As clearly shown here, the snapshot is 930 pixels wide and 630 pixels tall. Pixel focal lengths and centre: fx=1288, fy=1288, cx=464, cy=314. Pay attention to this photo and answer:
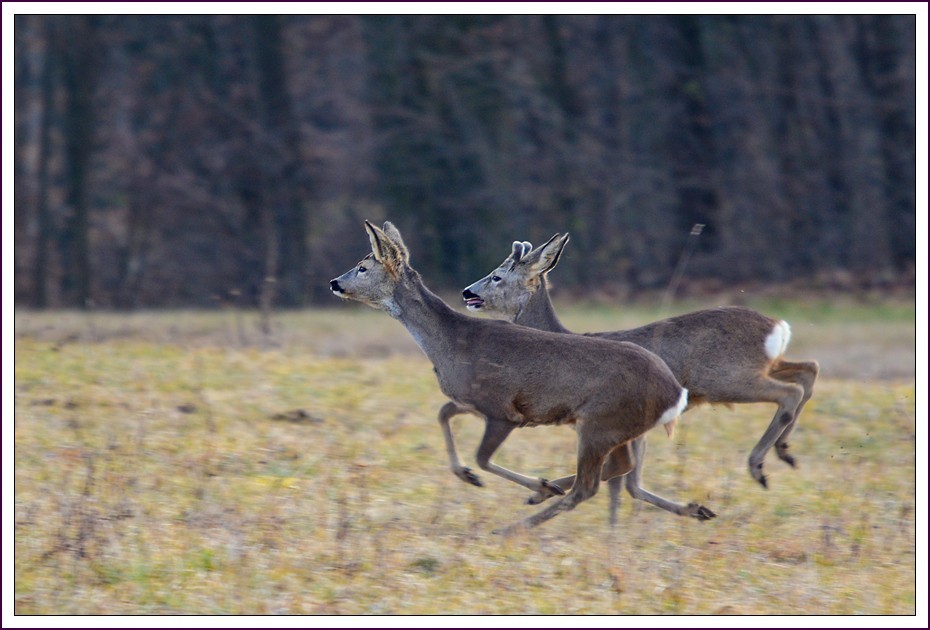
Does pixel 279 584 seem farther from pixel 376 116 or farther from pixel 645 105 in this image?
pixel 645 105

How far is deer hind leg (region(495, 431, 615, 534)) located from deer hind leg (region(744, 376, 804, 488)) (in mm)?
1601

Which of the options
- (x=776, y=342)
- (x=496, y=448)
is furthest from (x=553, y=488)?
(x=776, y=342)

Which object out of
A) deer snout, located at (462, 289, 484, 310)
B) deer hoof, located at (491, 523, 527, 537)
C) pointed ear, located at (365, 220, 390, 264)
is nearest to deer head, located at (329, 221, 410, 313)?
pointed ear, located at (365, 220, 390, 264)

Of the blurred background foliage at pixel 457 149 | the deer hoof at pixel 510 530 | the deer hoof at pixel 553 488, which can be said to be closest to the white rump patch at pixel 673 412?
the deer hoof at pixel 553 488

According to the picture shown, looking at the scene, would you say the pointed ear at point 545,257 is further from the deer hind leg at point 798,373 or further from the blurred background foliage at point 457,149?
the blurred background foliage at point 457,149

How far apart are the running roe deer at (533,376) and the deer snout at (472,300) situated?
90 cm

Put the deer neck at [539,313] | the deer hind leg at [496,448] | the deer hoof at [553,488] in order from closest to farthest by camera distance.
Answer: the deer hind leg at [496,448], the deer hoof at [553,488], the deer neck at [539,313]

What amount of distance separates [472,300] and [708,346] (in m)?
1.54

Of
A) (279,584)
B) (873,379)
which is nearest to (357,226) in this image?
(873,379)

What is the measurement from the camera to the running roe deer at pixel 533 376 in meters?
6.68

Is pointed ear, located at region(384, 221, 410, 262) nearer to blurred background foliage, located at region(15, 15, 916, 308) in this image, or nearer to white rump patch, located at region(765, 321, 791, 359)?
white rump patch, located at region(765, 321, 791, 359)

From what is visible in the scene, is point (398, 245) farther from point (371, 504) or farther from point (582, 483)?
point (582, 483)

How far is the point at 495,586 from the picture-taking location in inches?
235

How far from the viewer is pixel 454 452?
740 centimetres
